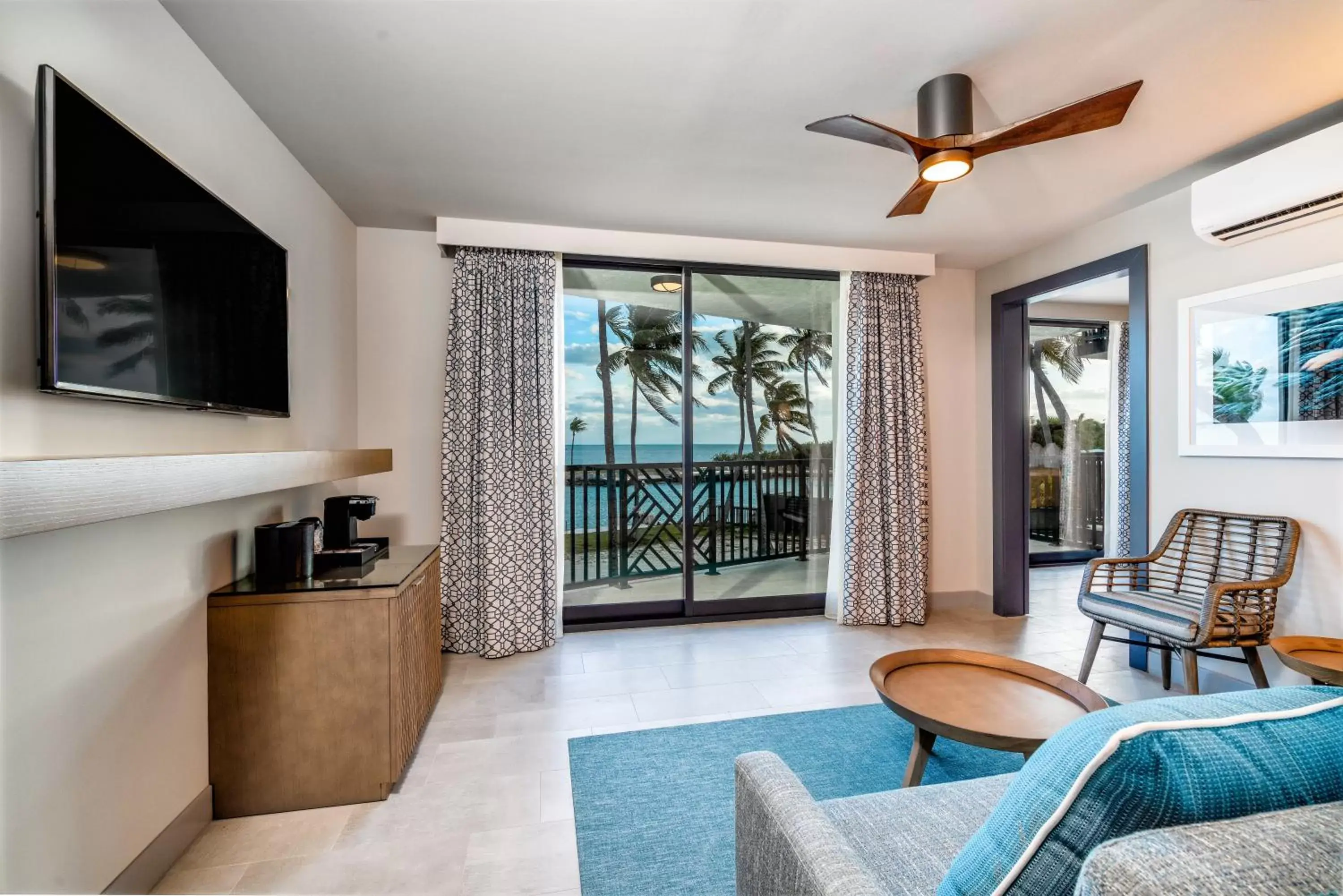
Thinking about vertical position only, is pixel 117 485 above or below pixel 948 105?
below

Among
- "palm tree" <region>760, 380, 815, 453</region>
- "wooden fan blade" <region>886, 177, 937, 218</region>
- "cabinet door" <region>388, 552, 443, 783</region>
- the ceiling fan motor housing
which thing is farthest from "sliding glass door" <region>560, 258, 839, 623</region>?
the ceiling fan motor housing

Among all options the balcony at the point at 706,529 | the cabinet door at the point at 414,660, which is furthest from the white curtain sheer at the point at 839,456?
the cabinet door at the point at 414,660

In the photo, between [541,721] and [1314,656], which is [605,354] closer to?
[541,721]

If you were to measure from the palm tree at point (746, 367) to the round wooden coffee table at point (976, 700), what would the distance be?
221 centimetres

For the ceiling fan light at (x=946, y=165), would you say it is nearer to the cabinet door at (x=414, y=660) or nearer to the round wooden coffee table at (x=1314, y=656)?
the round wooden coffee table at (x=1314, y=656)

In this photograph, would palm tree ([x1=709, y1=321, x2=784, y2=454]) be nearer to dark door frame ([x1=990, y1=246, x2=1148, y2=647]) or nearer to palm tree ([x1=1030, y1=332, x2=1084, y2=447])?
Result: dark door frame ([x1=990, y1=246, x2=1148, y2=647])

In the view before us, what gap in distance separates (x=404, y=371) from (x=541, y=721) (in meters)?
2.24

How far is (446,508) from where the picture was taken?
3.39 metres

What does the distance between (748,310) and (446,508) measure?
7.94 feet

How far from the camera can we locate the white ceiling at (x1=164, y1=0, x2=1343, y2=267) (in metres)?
1.75

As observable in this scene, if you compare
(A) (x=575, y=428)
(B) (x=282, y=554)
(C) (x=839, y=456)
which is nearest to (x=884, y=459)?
(C) (x=839, y=456)

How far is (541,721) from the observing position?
2.56m

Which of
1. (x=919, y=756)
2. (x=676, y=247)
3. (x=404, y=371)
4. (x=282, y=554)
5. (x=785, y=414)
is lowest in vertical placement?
(x=919, y=756)

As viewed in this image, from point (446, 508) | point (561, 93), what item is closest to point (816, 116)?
point (561, 93)
